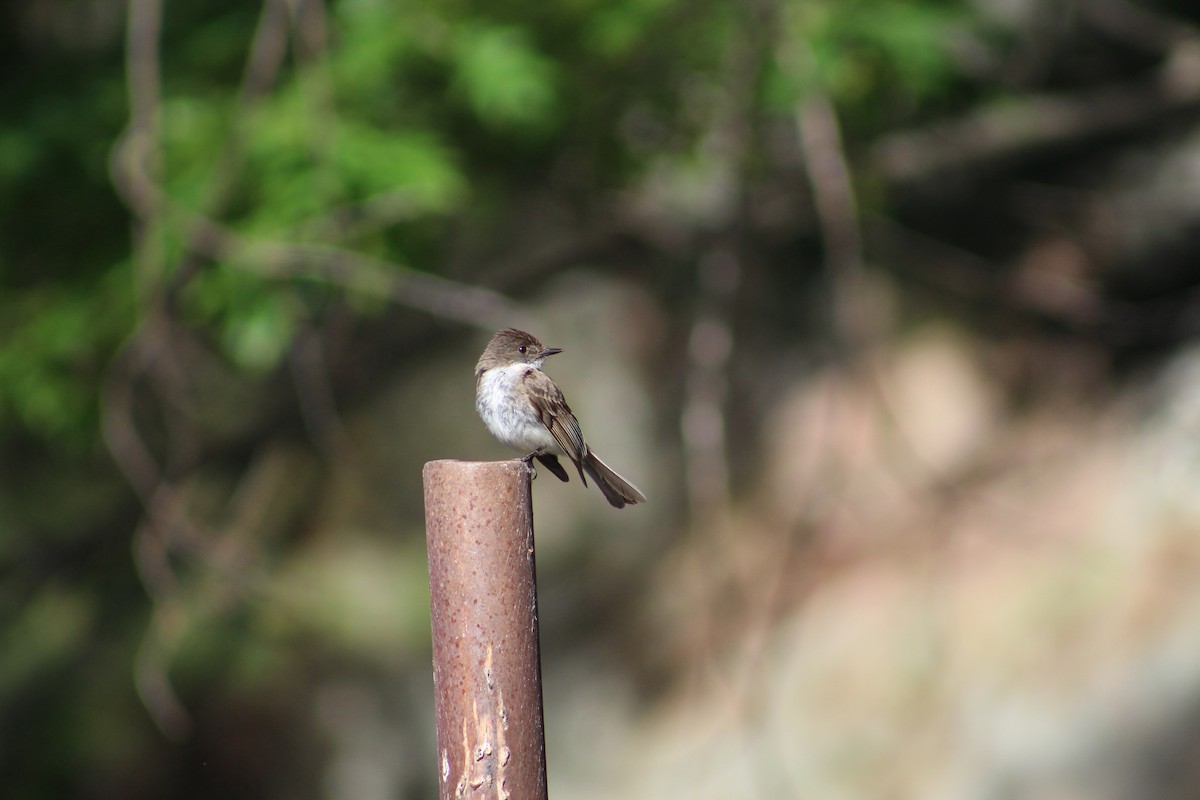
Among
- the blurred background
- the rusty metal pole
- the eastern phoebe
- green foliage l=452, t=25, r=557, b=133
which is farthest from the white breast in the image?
green foliage l=452, t=25, r=557, b=133

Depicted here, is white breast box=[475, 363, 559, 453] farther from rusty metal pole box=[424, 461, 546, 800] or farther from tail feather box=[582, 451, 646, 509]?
rusty metal pole box=[424, 461, 546, 800]

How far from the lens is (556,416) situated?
9.84 ft

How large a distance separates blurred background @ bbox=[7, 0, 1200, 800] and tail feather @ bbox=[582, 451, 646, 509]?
194 centimetres

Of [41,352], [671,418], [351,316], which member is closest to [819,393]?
[671,418]

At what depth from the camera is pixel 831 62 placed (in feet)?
16.6

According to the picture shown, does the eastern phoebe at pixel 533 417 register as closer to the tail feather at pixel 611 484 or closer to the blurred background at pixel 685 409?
the tail feather at pixel 611 484

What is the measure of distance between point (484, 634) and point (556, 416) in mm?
1230

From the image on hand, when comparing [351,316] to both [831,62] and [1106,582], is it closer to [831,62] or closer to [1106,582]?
[831,62]

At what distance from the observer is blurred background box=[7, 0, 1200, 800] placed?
499cm

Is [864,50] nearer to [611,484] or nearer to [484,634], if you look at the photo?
[611,484]

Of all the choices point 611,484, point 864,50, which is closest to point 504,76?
point 864,50

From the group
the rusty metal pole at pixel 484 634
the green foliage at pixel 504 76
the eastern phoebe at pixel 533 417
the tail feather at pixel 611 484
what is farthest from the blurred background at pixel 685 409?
the rusty metal pole at pixel 484 634

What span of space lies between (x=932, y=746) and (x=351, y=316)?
12.6ft

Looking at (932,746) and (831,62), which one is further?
(932,746)
